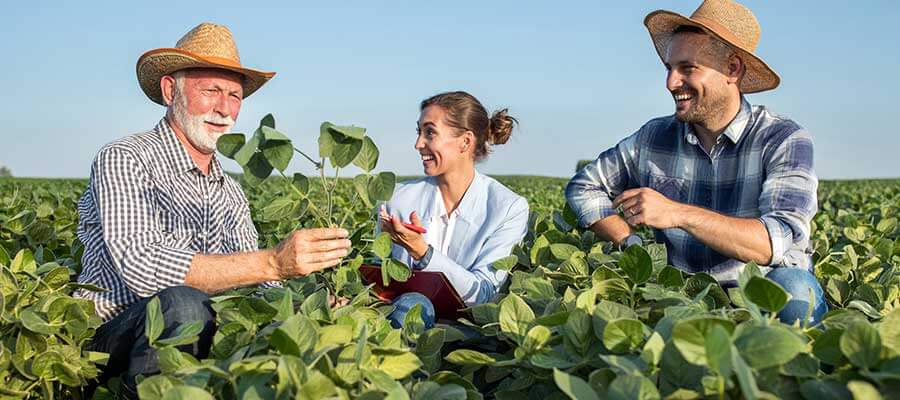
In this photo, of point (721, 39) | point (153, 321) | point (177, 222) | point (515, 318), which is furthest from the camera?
point (721, 39)

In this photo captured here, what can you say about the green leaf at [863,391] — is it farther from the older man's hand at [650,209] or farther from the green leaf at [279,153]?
the older man's hand at [650,209]

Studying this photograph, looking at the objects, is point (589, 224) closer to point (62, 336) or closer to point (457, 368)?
point (457, 368)

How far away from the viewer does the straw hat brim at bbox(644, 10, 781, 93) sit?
358 centimetres

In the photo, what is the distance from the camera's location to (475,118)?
4.36m

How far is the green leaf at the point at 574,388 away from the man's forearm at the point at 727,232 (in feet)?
5.31

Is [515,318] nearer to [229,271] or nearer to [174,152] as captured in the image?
[229,271]

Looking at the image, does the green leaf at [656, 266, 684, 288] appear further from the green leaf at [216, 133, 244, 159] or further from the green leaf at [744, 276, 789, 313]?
the green leaf at [216, 133, 244, 159]

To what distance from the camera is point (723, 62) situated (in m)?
3.67

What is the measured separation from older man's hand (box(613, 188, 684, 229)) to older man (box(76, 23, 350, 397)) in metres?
1.10

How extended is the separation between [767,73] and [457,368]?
6.92 feet

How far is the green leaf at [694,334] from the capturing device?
63.6 inches

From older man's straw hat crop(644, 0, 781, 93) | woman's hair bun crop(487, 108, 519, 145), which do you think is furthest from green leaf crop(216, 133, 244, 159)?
woman's hair bun crop(487, 108, 519, 145)

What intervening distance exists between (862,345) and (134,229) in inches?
91.2

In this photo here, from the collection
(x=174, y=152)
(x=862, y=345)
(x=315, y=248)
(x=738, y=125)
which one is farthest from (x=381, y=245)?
(x=738, y=125)
